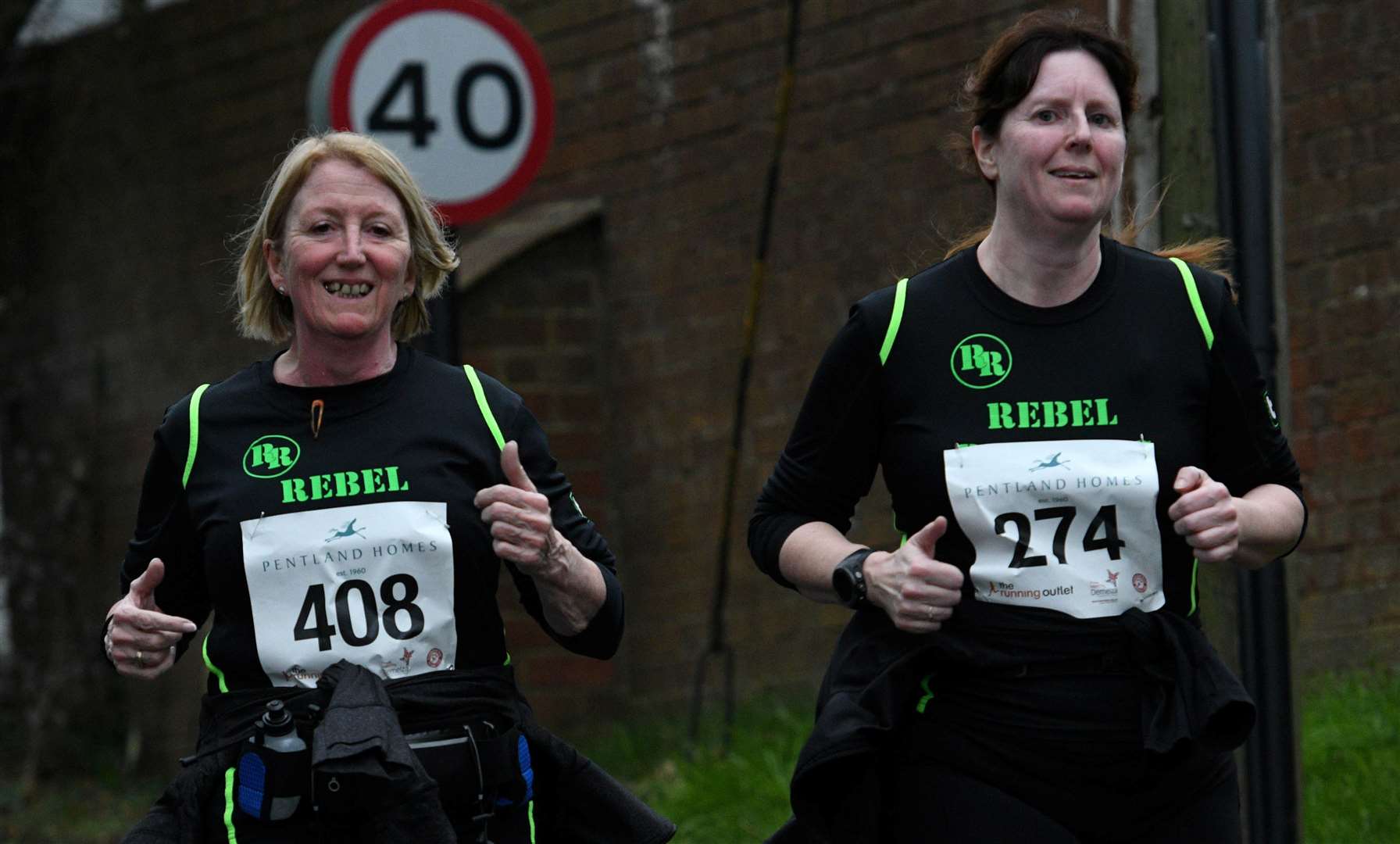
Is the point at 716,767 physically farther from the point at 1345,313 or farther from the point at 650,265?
the point at 650,265

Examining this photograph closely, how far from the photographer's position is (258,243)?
4465 millimetres

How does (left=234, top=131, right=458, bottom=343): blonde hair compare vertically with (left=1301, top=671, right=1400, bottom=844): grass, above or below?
above

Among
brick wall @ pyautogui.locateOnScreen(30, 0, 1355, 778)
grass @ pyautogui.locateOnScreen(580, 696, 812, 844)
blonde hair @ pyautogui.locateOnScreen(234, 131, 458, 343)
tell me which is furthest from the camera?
grass @ pyautogui.locateOnScreen(580, 696, 812, 844)

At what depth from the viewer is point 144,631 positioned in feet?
13.7

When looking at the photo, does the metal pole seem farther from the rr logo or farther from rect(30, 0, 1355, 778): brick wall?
the rr logo

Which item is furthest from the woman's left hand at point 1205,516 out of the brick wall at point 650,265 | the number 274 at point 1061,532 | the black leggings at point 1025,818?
the brick wall at point 650,265

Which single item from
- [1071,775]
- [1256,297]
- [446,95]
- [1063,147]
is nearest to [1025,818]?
[1071,775]

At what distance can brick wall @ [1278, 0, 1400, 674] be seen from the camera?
7.69 m

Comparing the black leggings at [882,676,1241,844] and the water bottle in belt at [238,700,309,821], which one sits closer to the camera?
the black leggings at [882,676,1241,844]

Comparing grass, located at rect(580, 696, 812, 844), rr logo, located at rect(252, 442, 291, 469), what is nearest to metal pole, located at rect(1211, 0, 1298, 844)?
grass, located at rect(580, 696, 812, 844)

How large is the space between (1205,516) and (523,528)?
1.10 meters

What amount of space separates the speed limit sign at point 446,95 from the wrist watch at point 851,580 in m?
3.77

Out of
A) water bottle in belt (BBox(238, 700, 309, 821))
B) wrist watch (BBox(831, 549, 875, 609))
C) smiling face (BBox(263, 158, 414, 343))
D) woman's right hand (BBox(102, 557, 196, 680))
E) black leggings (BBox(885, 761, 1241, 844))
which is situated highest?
smiling face (BBox(263, 158, 414, 343))

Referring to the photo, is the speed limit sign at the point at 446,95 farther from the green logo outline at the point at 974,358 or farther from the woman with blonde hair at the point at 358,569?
the green logo outline at the point at 974,358
